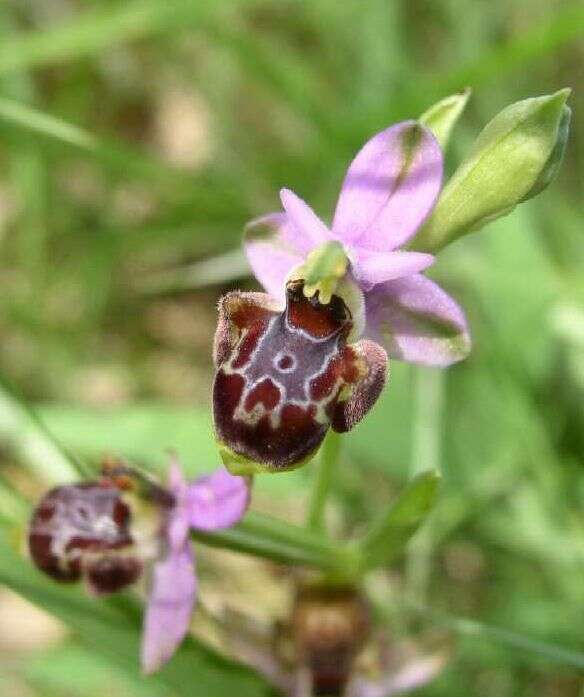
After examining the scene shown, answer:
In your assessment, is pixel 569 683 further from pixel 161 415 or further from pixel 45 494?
pixel 45 494

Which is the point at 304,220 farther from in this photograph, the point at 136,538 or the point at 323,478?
the point at 136,538

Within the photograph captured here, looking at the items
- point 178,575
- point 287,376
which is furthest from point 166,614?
point 287,376

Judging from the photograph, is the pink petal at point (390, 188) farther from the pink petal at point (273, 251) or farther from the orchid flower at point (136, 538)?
the orchid flower at point (136, 538)

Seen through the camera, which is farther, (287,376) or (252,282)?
(252,282)

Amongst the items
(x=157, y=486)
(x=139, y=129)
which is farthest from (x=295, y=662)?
(x=139, y=129)

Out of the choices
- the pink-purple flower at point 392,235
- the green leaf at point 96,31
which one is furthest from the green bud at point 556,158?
the green leaf at point 96,31
